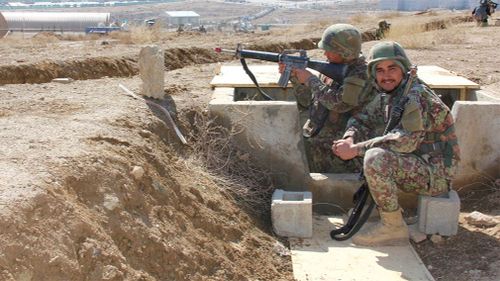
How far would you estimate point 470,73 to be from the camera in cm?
885

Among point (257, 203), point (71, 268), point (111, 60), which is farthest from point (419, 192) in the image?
point (111, 60)

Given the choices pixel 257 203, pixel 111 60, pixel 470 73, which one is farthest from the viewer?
pixel 111 60

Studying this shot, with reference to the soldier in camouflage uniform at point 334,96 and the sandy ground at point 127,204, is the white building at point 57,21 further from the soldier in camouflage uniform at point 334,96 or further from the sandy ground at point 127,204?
the soldier in camouflage uniform at point 334,96

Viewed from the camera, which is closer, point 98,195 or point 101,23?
point 98,195

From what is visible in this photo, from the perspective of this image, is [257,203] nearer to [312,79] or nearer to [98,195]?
[312,79]

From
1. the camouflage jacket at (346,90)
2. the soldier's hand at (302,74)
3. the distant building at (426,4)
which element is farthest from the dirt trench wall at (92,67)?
the distant building at (426,4)

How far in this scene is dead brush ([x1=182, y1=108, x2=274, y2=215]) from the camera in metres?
5.43

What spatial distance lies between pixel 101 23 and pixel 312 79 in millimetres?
41070

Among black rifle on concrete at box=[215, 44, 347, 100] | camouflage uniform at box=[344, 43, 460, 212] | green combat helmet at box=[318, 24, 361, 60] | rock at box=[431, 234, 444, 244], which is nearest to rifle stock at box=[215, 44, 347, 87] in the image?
black rifle on concrete at box=[215, 44, 347, 100]

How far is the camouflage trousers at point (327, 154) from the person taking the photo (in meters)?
6.20

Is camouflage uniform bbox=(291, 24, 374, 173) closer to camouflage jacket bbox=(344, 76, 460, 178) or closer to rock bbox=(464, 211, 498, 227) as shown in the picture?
camouflage jacket bbox=(344, 76, 460, 178)

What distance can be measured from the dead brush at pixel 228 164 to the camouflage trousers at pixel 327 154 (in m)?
0.75

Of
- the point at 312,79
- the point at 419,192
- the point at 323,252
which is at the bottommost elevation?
the point at 323,252

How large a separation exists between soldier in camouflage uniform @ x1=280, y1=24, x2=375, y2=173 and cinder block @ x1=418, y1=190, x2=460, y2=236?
3.78 feet
